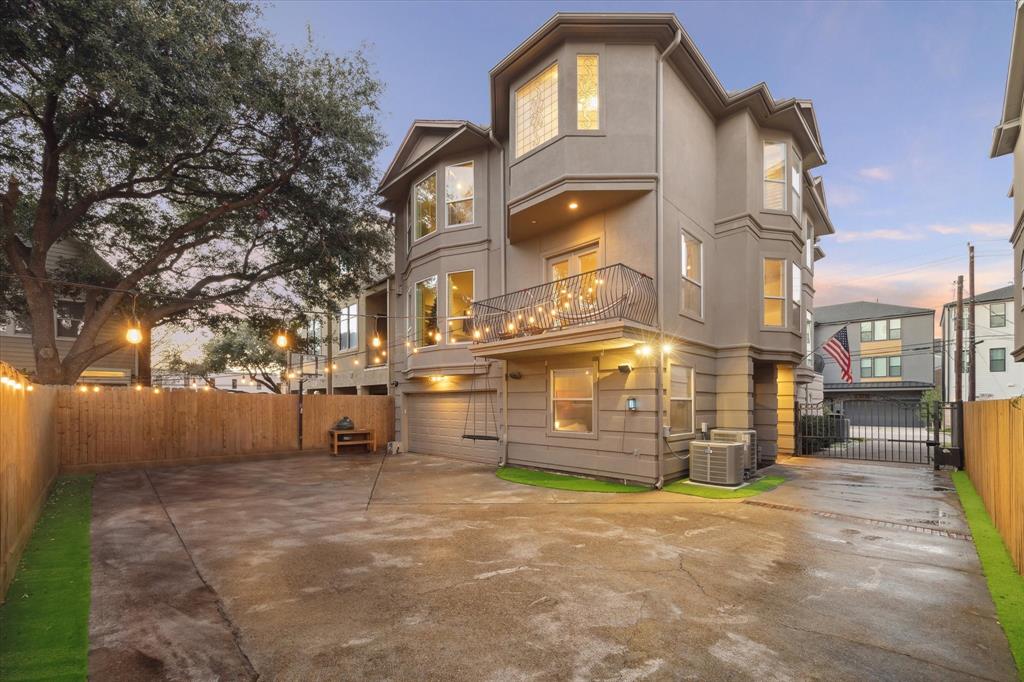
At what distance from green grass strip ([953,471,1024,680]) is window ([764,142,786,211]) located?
8240 millimetres

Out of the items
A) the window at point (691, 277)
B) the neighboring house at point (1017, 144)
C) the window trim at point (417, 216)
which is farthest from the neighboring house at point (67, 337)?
the neighboring house at point (1017, 144)

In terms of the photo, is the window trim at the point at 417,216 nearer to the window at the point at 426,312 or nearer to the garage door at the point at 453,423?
the window at the point at 426,312

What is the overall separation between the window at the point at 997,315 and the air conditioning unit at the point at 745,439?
31776 mm

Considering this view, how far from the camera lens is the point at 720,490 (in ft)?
29.7

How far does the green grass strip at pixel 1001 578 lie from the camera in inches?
138

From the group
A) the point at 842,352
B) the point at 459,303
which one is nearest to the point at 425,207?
the point at 459,303

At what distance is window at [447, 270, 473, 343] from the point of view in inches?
520

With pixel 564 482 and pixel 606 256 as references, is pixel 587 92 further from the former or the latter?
pixel 564 482

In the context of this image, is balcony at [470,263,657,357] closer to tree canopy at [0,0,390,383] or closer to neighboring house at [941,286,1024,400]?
tree canopy at [0,0,390,383]

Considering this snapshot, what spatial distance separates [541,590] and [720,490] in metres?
6.07

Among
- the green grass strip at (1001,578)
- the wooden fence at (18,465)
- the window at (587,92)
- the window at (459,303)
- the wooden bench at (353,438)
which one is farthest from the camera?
the wooden bench at (353,438)

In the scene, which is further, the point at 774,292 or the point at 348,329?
the point at 348,329

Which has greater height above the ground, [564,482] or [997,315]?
[997,315]

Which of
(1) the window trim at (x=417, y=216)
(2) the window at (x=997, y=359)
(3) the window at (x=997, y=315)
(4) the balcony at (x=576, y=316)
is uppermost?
(1) the window trim at (x=417, y=216)
